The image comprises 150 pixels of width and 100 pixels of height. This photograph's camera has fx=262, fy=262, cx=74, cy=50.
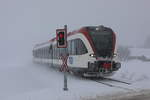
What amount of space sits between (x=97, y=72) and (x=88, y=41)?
6.12 feet

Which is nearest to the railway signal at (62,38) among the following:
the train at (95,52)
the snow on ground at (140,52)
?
the train at (95,52)

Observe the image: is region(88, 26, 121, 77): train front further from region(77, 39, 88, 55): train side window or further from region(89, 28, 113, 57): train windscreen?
region(77, 39, 88, 55): train side window

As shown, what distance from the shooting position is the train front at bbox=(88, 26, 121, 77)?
14695mm

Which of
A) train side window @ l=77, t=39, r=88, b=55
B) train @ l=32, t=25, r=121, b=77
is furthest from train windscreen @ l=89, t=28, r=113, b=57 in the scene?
train side window @ l=77, t=39, r=88, b=55

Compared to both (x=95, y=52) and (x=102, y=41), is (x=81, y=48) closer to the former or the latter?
(x=95, y=52)

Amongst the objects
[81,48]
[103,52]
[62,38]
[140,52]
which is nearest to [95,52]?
[103,52]

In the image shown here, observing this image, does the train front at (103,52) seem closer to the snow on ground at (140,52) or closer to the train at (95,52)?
the train at (95,52)

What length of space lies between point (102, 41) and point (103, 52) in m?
0.74

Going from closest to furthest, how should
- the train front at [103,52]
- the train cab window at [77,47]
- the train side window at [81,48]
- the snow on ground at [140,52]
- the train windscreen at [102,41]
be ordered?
the train front at [103,52], the train windscreen at [102,41], the train side window at [81,48], the train cab window at [77,47], the snow on ground at [140,52]

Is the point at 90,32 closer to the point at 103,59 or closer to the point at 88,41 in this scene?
the point at 88,41

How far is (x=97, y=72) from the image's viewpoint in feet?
49.6

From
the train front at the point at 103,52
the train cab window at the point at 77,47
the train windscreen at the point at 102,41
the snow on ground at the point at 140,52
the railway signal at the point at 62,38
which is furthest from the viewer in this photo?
the snow on ground at the point at 140,52

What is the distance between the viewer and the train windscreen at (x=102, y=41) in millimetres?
15080

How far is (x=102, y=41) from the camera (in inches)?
609
